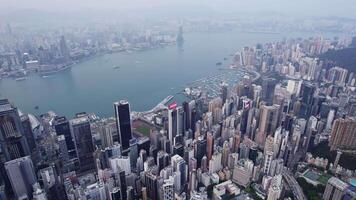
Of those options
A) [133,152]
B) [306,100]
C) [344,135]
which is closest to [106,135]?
[133,152]

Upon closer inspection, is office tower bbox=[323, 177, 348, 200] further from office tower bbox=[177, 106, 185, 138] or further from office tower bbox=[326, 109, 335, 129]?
office tower bbox=[177, 106, 185, 138]

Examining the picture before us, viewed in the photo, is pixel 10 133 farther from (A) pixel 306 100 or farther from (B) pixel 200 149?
(A) pixel 306 100

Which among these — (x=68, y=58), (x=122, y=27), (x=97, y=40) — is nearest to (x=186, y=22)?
(x=122, y=27)

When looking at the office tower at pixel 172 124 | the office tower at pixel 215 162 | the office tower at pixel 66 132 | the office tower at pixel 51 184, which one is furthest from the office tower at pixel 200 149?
the office tower at pixel 51 184

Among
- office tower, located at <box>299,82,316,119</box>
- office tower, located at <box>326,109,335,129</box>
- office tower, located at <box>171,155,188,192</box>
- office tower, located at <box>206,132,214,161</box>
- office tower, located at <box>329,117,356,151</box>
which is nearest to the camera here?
office tower, located at <box>171,155,188,192</box>

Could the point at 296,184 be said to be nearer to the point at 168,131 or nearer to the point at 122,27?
the point at 168,131

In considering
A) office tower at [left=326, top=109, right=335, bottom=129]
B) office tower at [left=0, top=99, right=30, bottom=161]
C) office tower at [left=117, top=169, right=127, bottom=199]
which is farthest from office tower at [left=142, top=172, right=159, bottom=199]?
office tower at [left=326, top=109, right=335, bottom=129]
